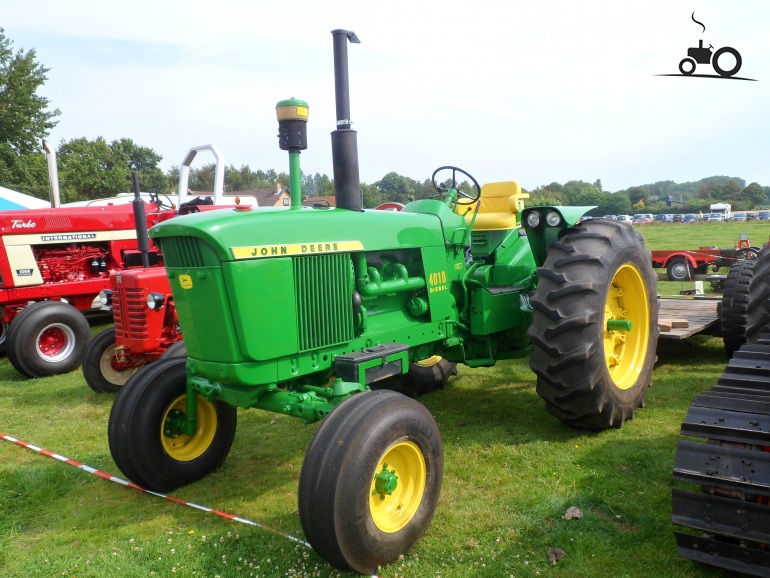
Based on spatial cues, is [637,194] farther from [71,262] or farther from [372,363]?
[372,363]

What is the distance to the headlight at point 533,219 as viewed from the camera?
465cm

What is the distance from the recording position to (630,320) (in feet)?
15.6

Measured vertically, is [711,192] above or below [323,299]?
above

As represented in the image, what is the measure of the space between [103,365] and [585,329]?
4573 millimetres

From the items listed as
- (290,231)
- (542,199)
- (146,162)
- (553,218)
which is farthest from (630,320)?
(146,162)

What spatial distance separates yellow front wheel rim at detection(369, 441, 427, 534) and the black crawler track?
1.14 meters

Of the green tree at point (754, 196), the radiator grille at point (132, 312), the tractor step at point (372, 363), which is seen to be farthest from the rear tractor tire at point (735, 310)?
the green tree at point (754, 196)

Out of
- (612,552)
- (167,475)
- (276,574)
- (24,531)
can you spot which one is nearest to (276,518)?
(276,574)

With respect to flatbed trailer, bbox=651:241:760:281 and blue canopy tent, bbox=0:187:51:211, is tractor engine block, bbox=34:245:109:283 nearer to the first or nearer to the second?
blue canopy tent, bbox=0:187:51:211

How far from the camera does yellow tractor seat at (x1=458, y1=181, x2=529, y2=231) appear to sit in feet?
16.8

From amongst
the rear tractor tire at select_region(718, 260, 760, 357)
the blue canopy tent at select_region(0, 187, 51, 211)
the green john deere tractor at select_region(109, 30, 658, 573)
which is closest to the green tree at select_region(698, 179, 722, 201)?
the blue canopy tent at select_region(0, 187, 51, 211)

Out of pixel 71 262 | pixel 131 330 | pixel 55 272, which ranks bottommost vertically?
pixel 131 330

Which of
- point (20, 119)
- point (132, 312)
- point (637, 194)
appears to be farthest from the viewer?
point (637, 194)

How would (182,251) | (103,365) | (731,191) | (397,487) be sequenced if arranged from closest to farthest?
(397,487)
(182,251)
(103,365)
(731,191)
